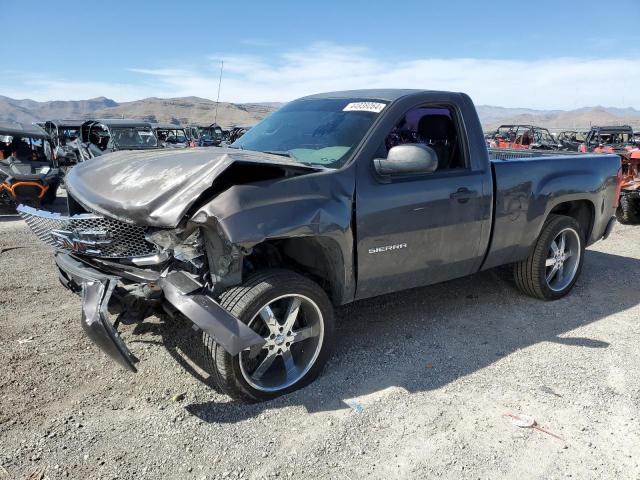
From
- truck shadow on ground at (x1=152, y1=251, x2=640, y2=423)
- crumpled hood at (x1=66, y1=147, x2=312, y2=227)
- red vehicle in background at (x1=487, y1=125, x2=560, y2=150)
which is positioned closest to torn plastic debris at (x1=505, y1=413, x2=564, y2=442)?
truck shadow on ground at (x1=152, y1=251, x2=640, y2=423)

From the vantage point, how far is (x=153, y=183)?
10.4 ft

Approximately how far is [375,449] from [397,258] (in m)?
1.38

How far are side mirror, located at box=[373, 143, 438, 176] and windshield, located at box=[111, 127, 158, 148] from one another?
1122 centimetres

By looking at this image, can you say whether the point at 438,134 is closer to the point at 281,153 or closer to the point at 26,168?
the point at 281,153

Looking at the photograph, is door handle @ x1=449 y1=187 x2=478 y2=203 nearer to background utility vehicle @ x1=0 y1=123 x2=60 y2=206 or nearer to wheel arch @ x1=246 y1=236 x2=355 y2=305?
wheel arch @ x1=246 y1=236 x2=355 y2=305

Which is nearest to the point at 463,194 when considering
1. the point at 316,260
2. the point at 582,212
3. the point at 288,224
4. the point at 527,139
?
the point at 316,260

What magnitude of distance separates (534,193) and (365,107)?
6.20 feet

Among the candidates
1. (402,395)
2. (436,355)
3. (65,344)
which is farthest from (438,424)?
(65,344)

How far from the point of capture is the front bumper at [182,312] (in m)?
2.81

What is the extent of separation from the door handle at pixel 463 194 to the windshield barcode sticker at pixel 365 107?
89cm

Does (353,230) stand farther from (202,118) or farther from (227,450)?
(202,118)

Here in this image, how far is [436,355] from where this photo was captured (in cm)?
396

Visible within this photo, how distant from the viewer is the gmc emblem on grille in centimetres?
334

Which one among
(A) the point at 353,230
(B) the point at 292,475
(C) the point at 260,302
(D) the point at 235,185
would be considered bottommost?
(B) the point at 292,475
